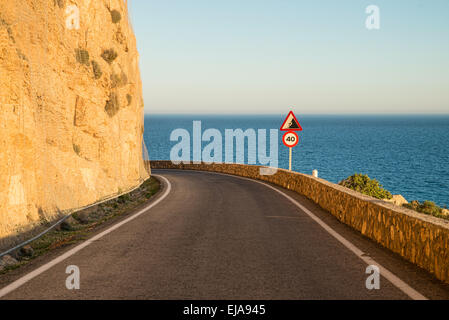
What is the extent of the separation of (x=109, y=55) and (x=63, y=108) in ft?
20.7

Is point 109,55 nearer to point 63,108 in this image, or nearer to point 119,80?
point 119,80

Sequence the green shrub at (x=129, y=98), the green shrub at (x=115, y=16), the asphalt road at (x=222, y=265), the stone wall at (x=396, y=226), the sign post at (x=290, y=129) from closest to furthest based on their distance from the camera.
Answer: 1. the asphalt road at (x=222, y=265)
2. the stone wall at (x=396, y=226)
3. the sign post at (x=290, y=129)
4. the green shrub at (x=115, y=16)
5. the green shrub at (x=129, y=98)

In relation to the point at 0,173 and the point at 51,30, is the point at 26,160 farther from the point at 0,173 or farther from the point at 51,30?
the point at 51,30

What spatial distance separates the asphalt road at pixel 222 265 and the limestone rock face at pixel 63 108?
2.44m

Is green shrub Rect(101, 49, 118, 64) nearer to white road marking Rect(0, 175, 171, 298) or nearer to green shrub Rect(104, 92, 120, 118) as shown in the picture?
green shrub Rect(104, 92, 120, 118)

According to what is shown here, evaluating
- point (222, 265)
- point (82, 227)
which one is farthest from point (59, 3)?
point (222, 265)

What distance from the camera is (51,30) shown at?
12.6 m

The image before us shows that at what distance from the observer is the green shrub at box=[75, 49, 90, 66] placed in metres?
15.2

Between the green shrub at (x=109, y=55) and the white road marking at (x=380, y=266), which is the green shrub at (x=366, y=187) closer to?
the green shrub at (x=109, y=55)

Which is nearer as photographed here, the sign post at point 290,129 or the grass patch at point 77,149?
the grass patch at point 77,149

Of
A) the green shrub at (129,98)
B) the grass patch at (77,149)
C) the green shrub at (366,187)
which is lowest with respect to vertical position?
the green shrub at (366,187)

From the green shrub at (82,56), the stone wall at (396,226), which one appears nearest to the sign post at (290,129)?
the stone wall at (396,226)

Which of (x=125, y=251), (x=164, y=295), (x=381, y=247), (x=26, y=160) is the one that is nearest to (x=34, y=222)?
(x=26, y=160)

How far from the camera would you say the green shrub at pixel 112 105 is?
18.3m
